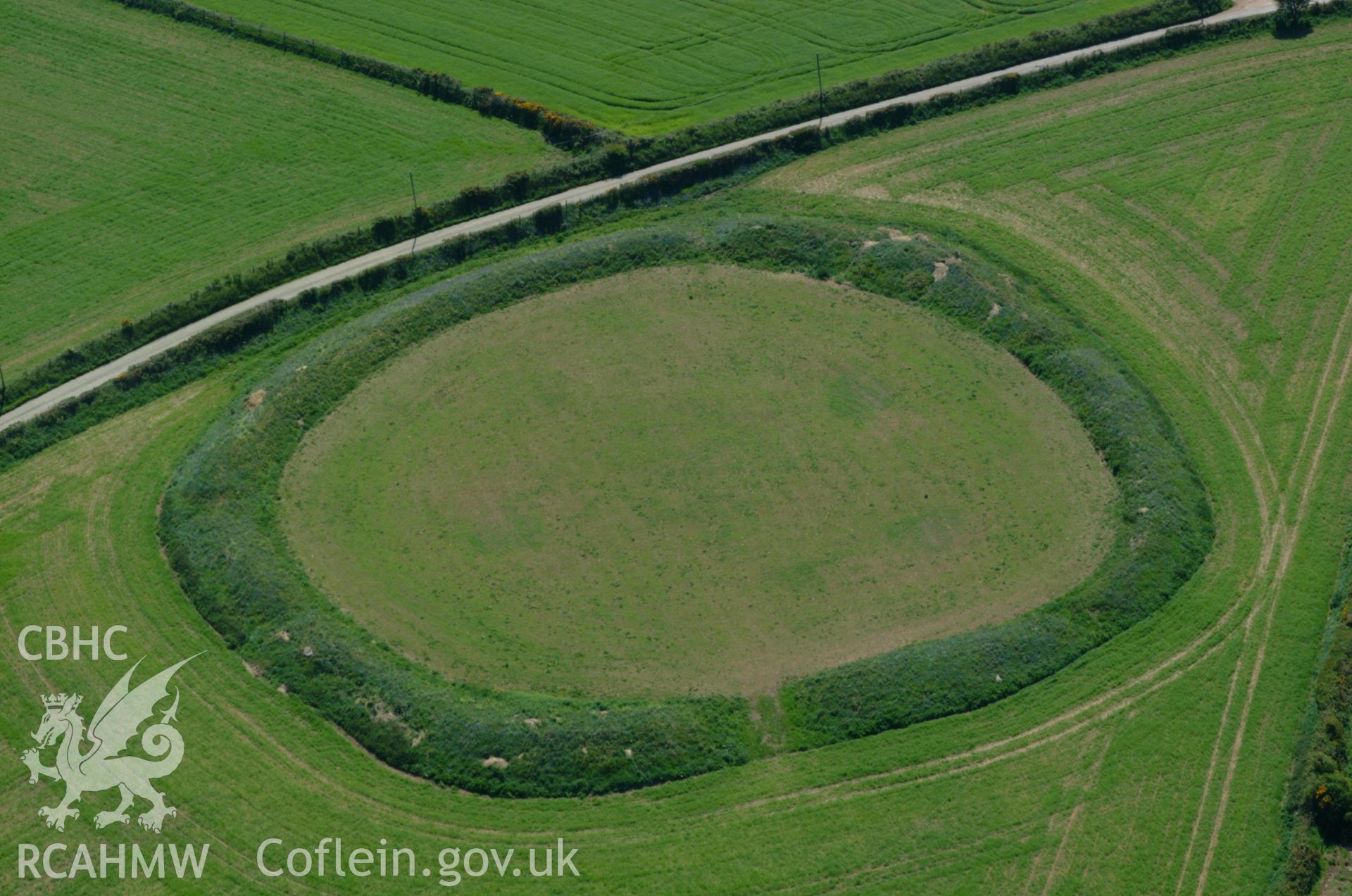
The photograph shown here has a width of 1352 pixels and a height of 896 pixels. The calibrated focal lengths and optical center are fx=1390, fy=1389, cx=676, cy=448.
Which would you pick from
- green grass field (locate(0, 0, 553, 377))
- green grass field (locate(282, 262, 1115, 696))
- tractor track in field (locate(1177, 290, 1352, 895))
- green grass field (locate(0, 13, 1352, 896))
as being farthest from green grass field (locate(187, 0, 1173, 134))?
tractor track in field (locate(1177, 290, 1352, 895))

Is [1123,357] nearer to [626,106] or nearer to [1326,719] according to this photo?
[1326,719]

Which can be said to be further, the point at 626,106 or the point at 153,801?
the point at 626,106

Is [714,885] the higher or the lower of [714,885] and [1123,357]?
the lower

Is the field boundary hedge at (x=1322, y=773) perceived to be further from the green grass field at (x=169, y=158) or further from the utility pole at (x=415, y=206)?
the green grass field at (x=169, y=158)

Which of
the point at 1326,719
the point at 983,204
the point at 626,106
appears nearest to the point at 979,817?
the point at 1326,719

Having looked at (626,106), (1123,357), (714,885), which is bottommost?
(714,885)

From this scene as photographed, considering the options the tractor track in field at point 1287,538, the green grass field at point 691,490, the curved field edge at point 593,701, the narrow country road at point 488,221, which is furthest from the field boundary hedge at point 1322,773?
the narrow country road at point 488,221

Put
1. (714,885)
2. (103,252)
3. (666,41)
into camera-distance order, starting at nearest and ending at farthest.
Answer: (714,885), (103,252), (666,41)
